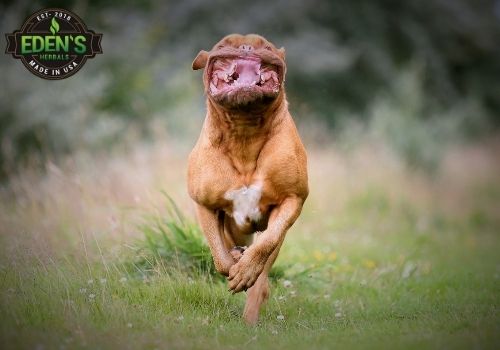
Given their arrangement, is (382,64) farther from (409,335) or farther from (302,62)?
(409,335)

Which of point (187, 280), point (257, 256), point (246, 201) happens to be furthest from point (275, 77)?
point (187, 280)

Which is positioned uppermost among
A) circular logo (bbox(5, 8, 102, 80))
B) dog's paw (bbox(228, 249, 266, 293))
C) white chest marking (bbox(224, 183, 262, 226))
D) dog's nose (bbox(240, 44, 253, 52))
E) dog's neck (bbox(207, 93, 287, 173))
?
circular logo (bbox(5, 8, 102, 80))

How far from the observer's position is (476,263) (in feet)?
26.2

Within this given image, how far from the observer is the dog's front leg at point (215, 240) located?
4.76 meters

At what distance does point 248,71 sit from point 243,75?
51mm

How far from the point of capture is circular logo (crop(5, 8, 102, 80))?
6.22 meters

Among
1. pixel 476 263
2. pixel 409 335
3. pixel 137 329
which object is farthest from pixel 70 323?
pixel 476 263

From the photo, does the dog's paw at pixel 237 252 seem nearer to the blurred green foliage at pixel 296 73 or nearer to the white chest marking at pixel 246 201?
the white chest marking at pixel 246 201

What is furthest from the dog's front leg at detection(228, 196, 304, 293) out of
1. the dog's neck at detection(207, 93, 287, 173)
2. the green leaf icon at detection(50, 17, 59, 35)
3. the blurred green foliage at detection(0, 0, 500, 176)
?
the blurred green foliage at detection(0, 0, 500, 176)

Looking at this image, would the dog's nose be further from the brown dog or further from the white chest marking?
the white chest marking

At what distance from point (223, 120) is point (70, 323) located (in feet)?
5.60

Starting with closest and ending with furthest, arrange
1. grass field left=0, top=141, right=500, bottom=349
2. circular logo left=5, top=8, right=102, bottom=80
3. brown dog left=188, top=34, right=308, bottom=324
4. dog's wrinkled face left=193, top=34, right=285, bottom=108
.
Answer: grass field left=0, top=141, right=500, bottom=349
dog's wrinkled face left=193, top=34, right=285, bottom=108
brown dog left=188, top=34, right=308, bottom=324
circular logo left=5, top=8, right=102, bottom=80

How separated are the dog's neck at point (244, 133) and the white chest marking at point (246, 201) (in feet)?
0.46

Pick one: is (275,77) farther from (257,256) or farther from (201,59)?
(257,256)
